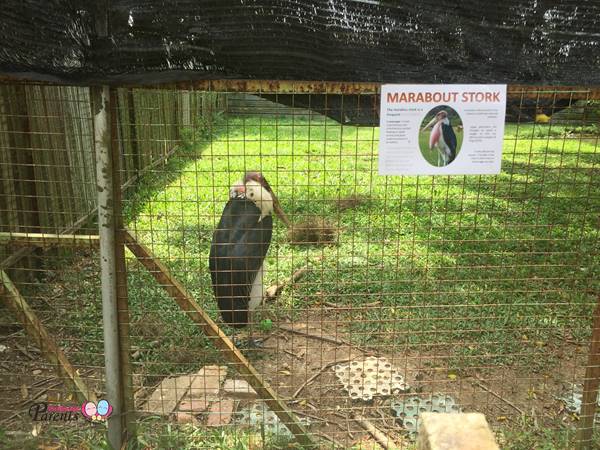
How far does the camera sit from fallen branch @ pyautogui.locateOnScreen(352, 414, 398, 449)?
3023mm

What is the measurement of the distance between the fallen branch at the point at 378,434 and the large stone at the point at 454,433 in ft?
4.10

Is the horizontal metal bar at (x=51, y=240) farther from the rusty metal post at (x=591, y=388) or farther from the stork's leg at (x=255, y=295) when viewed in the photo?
the rusty metal post at (x=591, y=388)

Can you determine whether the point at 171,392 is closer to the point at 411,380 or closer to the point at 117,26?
the point at 411,380

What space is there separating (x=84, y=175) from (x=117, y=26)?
156 inches

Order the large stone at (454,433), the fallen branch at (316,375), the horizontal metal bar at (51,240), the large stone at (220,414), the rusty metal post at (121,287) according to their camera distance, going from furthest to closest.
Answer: the fallen branch at (316,375) < the large stone at (220,414) < the horizontal metal bar at (51,240) < the rusty metal post at (121,287) < the large stone at (454,433)

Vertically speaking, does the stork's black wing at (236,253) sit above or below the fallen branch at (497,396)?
above

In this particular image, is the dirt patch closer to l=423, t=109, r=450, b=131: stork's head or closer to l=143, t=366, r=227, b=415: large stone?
l=143, t=366, r=227, b=415: large stone

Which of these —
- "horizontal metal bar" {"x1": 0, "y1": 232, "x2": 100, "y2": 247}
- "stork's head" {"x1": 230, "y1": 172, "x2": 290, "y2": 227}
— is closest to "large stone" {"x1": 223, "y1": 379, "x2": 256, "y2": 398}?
"horizontal metal bar" {"x1": 0, "y1": 232, "x2": 100, "y2": 247}

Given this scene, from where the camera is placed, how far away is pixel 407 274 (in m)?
5.11

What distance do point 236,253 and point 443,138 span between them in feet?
7.46

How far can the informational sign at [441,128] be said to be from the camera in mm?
2203

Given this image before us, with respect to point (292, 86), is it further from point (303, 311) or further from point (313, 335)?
point (313, 335)

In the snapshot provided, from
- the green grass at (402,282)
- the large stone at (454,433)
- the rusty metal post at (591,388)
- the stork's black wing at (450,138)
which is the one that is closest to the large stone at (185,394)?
the green grass at (402,282)

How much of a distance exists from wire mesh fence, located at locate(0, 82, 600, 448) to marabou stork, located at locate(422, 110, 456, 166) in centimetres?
28
